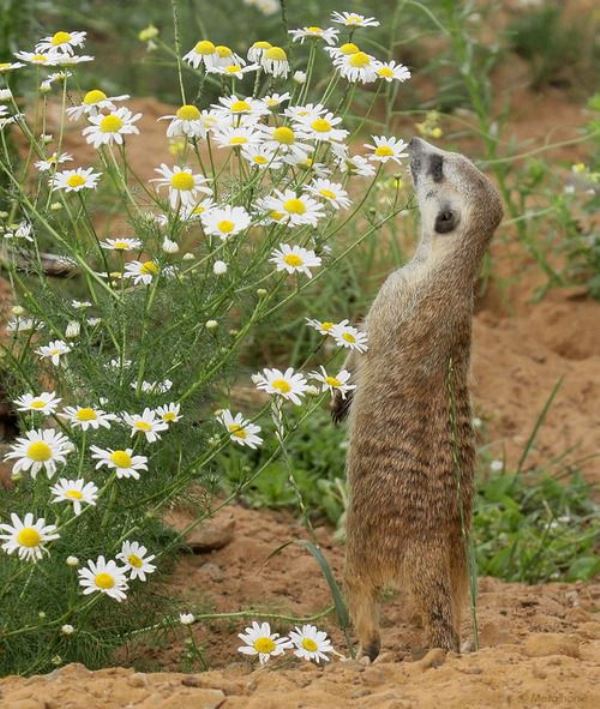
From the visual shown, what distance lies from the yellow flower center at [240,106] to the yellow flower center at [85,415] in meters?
0.87

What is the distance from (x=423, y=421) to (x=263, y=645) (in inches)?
32.5

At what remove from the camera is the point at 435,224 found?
451 centimetres

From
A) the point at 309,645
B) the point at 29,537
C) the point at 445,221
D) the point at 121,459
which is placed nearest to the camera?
the point at 29,537

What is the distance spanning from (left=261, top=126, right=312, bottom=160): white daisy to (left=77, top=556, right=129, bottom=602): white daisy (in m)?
1.11

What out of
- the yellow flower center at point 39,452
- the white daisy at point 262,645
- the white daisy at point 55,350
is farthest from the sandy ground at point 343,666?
the white daisy at point 55,350

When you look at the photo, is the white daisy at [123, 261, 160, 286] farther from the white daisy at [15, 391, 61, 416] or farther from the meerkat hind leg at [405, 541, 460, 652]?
the meerkat hind leg at [405, 541, 460, 652]

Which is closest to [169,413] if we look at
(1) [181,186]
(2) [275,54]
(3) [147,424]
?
(3) [147,424]

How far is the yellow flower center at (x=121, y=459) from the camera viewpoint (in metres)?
3.35

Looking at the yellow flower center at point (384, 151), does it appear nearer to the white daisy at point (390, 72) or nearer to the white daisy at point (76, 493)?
the white daisy at point (390, 72)

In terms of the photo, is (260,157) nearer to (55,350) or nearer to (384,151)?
(384,151)

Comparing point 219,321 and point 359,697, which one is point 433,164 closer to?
point 219,321

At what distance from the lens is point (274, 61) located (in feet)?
12.8

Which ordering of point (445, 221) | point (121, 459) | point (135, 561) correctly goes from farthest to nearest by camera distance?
point (445, 221) < point (135, 561) < point (121, 459)

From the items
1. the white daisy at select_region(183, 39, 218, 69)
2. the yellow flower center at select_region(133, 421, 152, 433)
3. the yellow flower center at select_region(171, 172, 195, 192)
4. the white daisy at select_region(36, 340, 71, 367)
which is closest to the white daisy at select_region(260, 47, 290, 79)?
the white daisy at select_region(183, 39, 218, 69)
